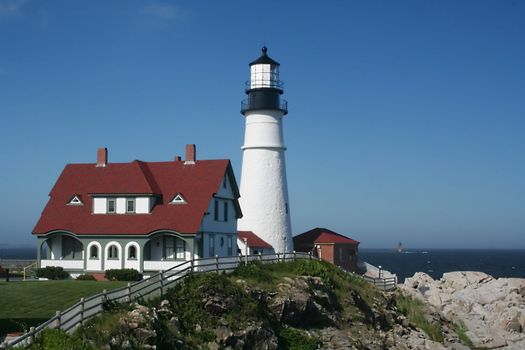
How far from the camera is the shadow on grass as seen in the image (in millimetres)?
22000

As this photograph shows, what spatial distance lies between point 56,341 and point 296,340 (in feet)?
43.1

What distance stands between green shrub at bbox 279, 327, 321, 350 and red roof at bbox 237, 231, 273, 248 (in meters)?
15.9

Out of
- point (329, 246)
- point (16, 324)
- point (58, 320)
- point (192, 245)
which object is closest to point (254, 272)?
point (192, 245)

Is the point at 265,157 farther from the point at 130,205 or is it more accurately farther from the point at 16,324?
the point at 16,324

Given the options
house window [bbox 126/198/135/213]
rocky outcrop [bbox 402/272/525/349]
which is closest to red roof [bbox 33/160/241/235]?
house window [bbox 126/198/135/213]

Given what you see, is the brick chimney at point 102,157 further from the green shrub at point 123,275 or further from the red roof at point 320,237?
the red roof at point 320,237

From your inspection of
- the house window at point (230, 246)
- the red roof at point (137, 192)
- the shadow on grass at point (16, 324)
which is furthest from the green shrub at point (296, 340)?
the house window at point (230, 246)

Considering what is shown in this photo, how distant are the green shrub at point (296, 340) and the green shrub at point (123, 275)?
9808mm

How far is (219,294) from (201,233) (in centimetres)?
1134

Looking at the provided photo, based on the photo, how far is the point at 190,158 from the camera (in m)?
42.7

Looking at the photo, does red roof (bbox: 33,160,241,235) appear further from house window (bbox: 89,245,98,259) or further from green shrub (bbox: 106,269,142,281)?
green shrub (bbox: 106,269,142,281)

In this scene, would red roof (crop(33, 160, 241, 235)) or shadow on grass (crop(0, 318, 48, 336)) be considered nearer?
shadow on grass (crop(0, 318, 48, 336))

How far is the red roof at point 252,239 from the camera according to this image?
151 ft

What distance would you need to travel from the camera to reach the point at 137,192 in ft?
131
